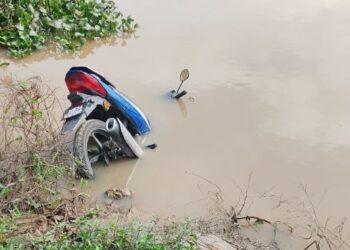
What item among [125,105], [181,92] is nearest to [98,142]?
[125,105]

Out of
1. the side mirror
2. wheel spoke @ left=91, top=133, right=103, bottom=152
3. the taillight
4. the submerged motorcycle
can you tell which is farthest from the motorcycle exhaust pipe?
the side mirror

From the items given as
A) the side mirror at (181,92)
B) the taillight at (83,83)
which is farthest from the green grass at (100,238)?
the side mirror at (181,92)

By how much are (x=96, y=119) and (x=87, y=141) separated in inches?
19.4

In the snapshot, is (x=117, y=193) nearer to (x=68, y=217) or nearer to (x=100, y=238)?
(x=68, y=217)

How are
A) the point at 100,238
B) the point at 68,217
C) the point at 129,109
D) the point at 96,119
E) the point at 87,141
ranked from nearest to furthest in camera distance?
the point at 100,238, the point at 68,217, the point at 87,141, the point at 96,119, the point at 129,109

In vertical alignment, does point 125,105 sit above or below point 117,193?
above

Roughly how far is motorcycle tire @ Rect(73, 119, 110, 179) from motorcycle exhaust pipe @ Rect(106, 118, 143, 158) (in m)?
0.07

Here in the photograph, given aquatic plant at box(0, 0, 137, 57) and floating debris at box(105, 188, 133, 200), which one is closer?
floating debris at box(105, 188, 133, 200)

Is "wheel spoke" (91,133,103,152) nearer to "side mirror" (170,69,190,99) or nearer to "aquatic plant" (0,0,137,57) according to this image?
"side mirror" (170,69,190,99)

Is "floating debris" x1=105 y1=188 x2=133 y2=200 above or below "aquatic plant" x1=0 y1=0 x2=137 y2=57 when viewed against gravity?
below

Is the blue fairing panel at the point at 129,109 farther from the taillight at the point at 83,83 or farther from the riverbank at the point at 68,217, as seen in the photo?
the riverbank at the point at 68,217

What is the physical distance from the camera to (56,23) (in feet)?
22.2

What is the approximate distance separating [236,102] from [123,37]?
2.08m

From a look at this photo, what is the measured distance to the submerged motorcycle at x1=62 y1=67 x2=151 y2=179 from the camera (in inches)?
175
